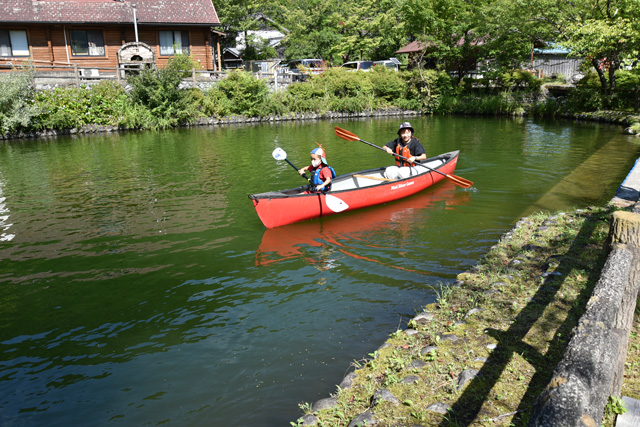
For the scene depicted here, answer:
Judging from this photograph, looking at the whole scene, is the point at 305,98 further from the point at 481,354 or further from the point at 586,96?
the point at 481,354

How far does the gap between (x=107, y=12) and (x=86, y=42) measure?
8.22 feet

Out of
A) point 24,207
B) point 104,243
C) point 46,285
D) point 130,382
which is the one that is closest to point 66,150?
point 24,207

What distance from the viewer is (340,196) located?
33.3 feet

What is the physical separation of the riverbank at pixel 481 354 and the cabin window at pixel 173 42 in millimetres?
32651

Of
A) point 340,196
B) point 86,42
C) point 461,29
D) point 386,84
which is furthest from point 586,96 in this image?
point 86,42

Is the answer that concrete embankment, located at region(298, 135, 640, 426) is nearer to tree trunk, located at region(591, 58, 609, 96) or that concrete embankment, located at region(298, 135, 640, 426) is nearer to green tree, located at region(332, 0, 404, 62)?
tree trunk, located at region(591, 58, 609, 96)

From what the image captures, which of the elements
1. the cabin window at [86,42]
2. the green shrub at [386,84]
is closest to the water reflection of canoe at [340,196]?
the green shrub at [386,84]

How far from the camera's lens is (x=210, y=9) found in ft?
113

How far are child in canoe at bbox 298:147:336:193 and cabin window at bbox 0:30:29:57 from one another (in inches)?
1195

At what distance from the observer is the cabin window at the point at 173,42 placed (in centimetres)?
3375

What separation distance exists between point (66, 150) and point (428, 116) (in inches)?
935

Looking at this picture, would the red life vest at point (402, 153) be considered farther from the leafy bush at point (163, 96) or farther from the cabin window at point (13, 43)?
the cabin window at point (13, 43)

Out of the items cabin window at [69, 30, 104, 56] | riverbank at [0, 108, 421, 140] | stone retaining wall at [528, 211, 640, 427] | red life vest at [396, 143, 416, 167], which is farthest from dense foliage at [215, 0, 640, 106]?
stone retaining wall at [528, 211, 640, 427]

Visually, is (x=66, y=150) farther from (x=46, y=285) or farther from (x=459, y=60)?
(x=459, y=60)
